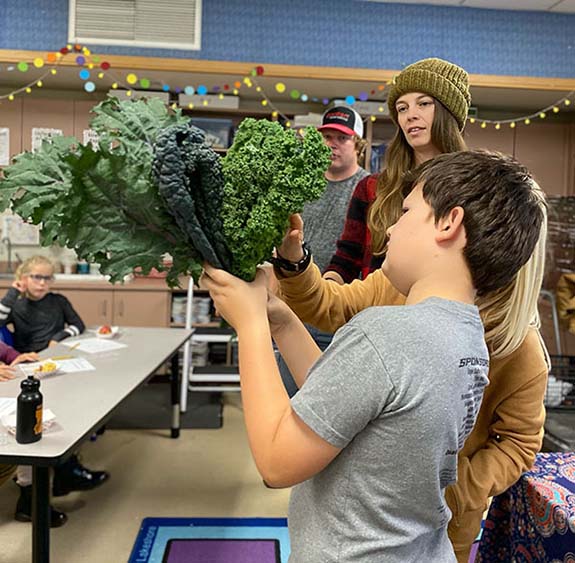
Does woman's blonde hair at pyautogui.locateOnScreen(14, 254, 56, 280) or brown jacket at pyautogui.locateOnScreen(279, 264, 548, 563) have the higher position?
woman's blonde hair at pyautogui.locateOnScreen(14, 254, 56, 280)

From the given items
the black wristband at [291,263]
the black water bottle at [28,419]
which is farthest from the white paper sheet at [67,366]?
the black wristband at [291,263]

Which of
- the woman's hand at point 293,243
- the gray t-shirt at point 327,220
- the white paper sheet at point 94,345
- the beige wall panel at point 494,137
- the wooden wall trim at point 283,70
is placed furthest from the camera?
the beige wall panel at point 494,137

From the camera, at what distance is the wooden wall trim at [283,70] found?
151 inches

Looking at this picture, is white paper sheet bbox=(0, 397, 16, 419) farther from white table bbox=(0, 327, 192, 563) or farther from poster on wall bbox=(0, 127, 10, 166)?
poster on wall bbox=(0, 127, 10, 166)

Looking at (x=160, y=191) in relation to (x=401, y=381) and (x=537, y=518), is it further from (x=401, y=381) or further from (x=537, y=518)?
(x=537, y=518)

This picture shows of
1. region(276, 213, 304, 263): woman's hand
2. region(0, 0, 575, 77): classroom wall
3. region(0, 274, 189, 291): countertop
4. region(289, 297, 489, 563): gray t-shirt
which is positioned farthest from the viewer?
region(0, 274, 189, 291): countertop

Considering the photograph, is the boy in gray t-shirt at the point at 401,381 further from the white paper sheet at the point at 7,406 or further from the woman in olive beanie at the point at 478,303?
the white paper sheet at the point at 7,406

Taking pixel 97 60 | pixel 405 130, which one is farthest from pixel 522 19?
pixel 405 130

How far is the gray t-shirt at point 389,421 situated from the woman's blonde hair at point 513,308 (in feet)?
0.68

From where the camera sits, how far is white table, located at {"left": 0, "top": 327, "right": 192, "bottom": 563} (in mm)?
1566

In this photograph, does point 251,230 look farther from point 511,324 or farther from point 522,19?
point 522,19

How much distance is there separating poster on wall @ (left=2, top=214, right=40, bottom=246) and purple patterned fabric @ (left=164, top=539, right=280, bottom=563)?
3.27 meters

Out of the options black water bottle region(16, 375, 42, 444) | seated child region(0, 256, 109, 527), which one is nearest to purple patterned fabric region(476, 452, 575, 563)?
black water bottle region(16, 375, 42, 444)

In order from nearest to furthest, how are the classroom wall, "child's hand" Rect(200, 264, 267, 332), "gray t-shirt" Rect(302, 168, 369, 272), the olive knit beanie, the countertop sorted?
"child's hand" Rect(200, 264, 267, 332)
the olive knit beanie
"gray t-shirt" Rect(302, 168, 369, 272)
the classroom wall
the countertop
